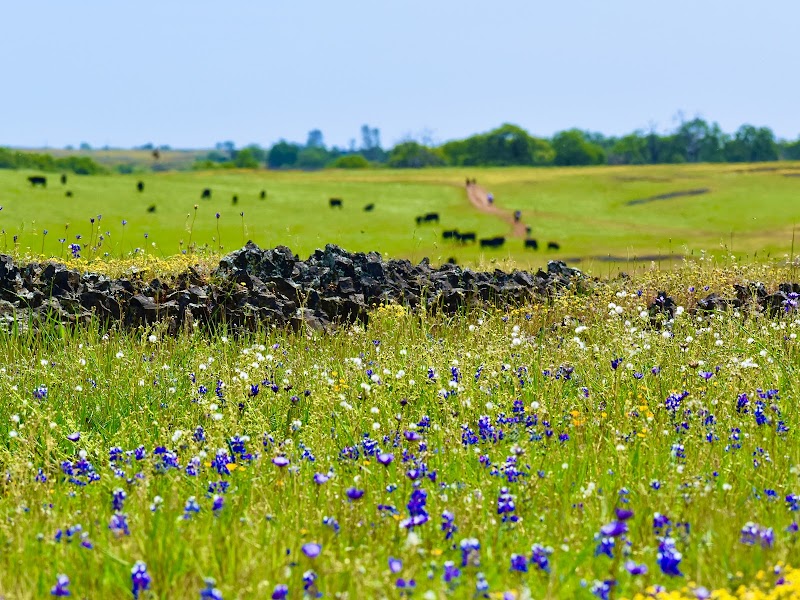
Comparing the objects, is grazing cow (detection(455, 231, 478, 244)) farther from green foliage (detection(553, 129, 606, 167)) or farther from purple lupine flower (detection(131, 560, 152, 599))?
green foliage (detection(553, 129, 606, 167))

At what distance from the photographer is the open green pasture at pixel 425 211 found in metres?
38.0

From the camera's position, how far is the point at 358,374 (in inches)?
311

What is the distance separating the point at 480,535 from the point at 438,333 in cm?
689

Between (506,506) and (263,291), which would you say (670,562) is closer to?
(506,506)

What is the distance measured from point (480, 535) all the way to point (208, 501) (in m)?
1.65

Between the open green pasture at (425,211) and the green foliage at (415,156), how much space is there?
78.9 m

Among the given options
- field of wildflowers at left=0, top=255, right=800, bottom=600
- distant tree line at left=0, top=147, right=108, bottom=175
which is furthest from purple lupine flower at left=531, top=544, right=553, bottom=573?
distant tree line at left=0, top=147, right=108, bottom=175

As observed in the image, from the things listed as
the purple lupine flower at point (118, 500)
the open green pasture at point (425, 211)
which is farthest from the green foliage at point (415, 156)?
the purple lupine flower at point (118, 500)

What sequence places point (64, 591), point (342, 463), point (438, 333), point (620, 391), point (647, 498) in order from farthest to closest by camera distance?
1. point (438, 333)
2. point (620, 391)
3. point (342, 463)
4. point (647, 498)
5. point (64, 591)

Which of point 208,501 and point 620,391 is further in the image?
point 620,391

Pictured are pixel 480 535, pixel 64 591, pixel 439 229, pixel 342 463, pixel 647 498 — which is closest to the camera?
pixel 64 591

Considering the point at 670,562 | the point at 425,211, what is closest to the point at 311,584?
the point at 670,562

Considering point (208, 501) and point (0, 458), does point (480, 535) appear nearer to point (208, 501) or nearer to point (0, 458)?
point (208, 501)

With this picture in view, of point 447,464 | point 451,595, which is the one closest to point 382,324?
point 447,464
